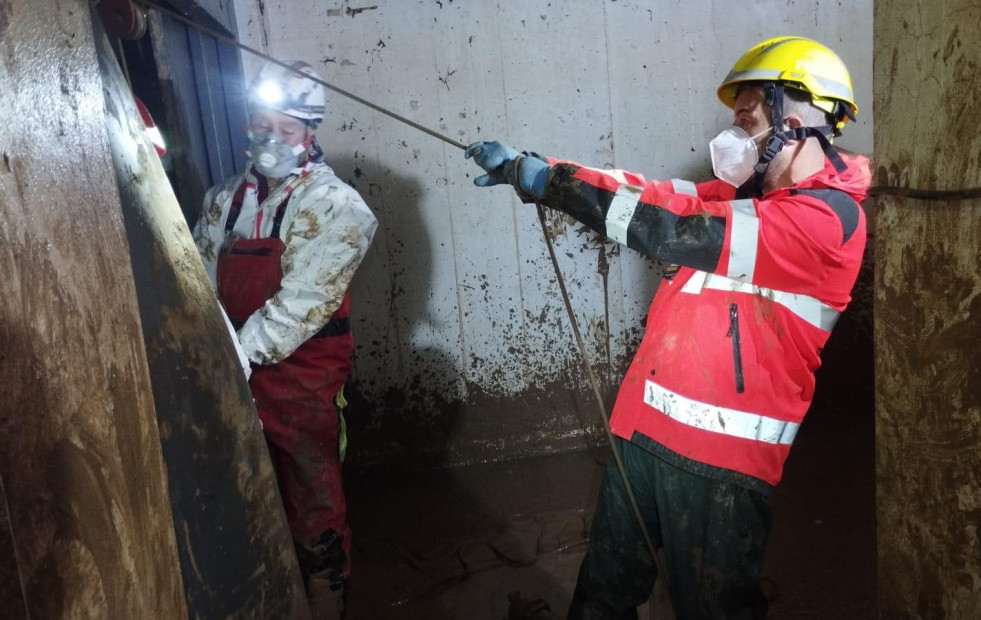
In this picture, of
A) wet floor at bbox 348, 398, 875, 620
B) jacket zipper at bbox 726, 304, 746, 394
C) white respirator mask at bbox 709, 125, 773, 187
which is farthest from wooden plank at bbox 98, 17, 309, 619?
wet floor at bbox 348, 398, 875, 620

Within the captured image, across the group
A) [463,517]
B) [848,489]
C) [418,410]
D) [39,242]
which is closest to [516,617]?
[463,517]

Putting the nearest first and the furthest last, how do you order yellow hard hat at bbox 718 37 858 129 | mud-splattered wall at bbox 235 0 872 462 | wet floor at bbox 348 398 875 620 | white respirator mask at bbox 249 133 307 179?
yellow hard hat at bbox 718 37 858 129, white respirator mask at bbox 249 133 307 179, wet floor at bbox 348 398 875 620, mud-splattered wall at bbox 235 0 872 462

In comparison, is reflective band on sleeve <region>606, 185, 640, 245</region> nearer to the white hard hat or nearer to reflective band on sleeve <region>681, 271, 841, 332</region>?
reflective band on sleeve <region>681, 271, 841, 332</region>

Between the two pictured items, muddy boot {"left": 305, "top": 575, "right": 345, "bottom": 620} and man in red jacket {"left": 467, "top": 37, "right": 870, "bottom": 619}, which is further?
muddy boot {"left": 305, "top": 575, "right": 345, "bottom": 620}

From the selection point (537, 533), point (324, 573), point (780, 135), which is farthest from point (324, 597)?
point (780, 135)

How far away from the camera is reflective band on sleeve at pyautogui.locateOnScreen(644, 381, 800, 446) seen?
171 centimetres

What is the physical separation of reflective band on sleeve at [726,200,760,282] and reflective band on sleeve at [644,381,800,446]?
1.23 feet

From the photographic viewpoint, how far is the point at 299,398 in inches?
91.5

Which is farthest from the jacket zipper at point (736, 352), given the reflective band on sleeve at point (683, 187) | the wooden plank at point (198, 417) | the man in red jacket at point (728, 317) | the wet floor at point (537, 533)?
the wet floor at point (537, 533)

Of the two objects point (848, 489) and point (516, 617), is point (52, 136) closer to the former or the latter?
point (516, 617)

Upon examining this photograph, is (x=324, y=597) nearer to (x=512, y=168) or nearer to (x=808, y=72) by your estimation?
(x=512, y=168)

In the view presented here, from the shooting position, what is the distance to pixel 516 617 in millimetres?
2504

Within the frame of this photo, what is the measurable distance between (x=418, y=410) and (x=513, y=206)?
3.79 feet

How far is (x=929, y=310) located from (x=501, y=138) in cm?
254
